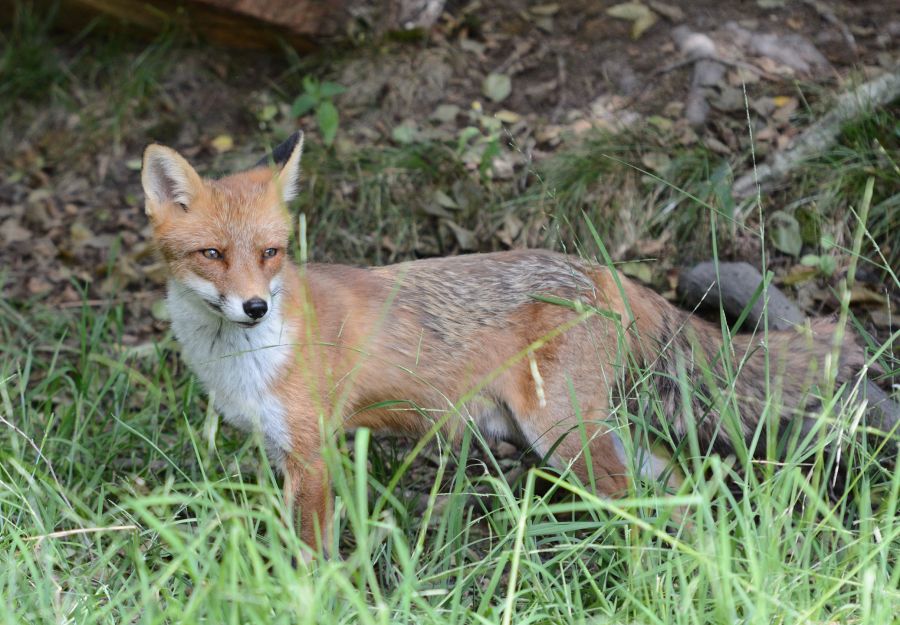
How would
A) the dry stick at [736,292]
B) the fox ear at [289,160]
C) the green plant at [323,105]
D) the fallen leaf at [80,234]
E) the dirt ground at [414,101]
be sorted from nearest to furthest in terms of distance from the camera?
the fox ear at [289,160] → the dry stick at [736,292] → the dirt ground at [414,101] → the green plant at [323,105] → the fallen leaf at [80,234]

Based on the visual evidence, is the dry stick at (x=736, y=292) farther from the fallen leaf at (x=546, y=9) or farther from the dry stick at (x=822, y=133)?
the fallen leaf at (x=546, y=9)

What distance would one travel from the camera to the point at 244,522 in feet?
11.1

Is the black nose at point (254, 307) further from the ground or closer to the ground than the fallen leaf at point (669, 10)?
closer to the ground

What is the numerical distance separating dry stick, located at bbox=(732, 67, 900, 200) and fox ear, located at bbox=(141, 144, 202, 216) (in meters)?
3.09

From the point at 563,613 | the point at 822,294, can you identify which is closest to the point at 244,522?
the point at 563,613

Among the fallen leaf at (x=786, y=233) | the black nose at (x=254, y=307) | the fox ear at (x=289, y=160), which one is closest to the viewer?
the black nose at (x=254, y=307)

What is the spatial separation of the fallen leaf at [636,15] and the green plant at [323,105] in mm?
1956

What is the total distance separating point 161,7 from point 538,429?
182 inches

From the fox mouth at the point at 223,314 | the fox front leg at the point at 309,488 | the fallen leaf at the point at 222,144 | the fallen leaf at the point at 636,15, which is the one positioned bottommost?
the fox front leg at the point at 309,488

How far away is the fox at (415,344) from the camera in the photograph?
3.71 meters

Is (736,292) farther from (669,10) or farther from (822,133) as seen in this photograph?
(669,10)

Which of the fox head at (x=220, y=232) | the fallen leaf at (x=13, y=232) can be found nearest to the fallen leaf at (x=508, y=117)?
the fox head at (x=220, y=232)

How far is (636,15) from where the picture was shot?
6500mm

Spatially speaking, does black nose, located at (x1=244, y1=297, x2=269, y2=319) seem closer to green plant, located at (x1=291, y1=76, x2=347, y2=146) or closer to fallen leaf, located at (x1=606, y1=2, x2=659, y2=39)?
green plant, located at (x1=291, y1=76, x2=347, y2=146)
